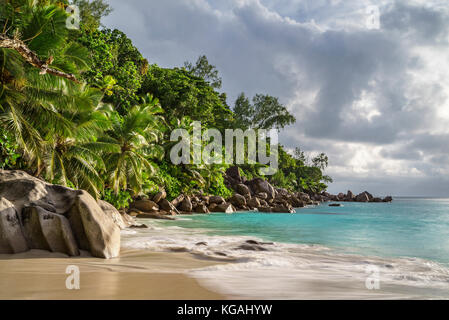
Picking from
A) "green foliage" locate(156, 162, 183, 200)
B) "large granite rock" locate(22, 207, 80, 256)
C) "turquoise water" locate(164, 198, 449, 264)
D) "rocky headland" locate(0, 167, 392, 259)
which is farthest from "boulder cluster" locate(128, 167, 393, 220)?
"large granite rock" locate(22, 207, 80, 256)

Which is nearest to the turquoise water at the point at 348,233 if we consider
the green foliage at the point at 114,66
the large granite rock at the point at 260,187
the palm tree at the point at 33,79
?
the palm tree at the point at 33,79

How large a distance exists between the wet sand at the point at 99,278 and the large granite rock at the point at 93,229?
221 mm

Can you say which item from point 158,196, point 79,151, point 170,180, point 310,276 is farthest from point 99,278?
point 170,180

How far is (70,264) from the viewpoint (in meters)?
4.68

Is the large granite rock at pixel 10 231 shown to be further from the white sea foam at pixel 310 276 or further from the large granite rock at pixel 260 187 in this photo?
the large granite rock at pixel 260 187

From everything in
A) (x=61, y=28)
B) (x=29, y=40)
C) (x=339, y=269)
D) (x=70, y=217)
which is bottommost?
(x=339, y=269)

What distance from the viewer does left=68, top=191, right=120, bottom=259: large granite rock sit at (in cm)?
547

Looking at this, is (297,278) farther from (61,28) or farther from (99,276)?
(61,28)

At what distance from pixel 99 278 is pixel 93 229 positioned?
1815 millimetres

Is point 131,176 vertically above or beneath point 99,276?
above

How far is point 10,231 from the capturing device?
519 centimetres
